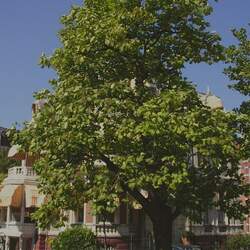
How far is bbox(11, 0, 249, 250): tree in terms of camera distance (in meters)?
19.3

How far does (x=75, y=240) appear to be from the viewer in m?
35.0

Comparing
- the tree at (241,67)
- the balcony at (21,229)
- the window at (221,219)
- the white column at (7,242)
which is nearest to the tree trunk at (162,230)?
the tree at (241,67)

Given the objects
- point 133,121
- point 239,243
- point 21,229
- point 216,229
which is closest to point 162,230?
point 133,121

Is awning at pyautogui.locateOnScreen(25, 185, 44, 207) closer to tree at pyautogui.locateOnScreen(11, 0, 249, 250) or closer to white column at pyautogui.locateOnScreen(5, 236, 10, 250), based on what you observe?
white column at pyautogui.locateOnScreen(5, 236, 10, 250)

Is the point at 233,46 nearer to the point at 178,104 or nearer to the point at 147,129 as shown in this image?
the point at 178,104

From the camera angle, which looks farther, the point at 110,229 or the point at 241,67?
the point at 110,229

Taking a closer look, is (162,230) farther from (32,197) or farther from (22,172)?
(22,172)

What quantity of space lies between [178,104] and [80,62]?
4.88 metres

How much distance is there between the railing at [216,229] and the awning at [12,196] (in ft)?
49.6

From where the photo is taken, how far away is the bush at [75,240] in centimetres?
3481

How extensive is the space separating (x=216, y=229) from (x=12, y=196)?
60.6ft

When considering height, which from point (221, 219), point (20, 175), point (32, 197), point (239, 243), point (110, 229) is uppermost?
point (20, 175)

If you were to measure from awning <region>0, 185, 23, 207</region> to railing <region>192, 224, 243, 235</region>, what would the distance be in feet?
49.6

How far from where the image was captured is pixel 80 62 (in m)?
21.8
